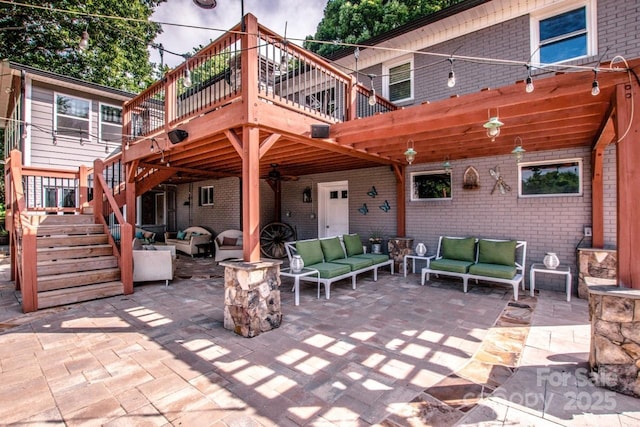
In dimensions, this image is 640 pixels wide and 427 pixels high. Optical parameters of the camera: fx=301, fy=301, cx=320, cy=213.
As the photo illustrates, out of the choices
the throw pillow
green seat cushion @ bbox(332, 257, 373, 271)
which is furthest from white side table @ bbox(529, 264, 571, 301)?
the throw pillow

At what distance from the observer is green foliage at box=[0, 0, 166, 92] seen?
36.4 feet

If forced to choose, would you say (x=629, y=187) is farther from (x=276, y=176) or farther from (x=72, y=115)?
(x=72, y=115)

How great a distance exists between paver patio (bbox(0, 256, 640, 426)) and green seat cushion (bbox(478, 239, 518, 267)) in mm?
922

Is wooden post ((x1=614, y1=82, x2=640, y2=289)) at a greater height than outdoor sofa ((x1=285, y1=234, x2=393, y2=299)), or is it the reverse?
wooden post ((x1=614, y1=82, x2=640, y2=289))

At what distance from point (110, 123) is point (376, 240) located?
8.34 m

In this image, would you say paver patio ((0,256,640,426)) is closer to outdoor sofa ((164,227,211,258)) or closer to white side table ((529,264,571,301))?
white side table ((529,264,571,301))

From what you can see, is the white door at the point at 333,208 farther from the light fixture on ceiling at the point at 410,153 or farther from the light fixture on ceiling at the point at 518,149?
the light fixture on ceiling at the point at 518,149

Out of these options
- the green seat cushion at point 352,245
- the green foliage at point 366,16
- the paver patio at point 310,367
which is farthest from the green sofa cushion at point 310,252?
the green foliage at point 366,16

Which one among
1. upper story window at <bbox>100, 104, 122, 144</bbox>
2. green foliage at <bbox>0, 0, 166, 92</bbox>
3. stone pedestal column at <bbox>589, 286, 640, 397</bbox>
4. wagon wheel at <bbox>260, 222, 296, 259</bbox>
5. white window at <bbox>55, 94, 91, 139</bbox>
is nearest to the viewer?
stone pedestal column at <bbox>589, 286, 640, 397</bbox>

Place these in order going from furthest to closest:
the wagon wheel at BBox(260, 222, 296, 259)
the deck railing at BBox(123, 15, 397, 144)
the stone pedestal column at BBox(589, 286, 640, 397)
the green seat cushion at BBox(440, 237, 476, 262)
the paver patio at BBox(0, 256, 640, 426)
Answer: the wagon wheel at BBox(260, 222, 296, 259)
the green seat cushion at BBox(440, 237, 476, 262)
the deck railing at BBox(123, 15, 397, 144)
the stone pedestal column at BBox(589, 286, 640, 397)
the paver patio at BBox(0, 256, 640, 426)

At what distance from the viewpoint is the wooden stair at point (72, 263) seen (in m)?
4.55

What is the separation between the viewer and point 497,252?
5.45 metres

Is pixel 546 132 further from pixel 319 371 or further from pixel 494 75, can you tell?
pixel 319 371

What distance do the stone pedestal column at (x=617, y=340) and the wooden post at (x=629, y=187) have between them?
0.22m
